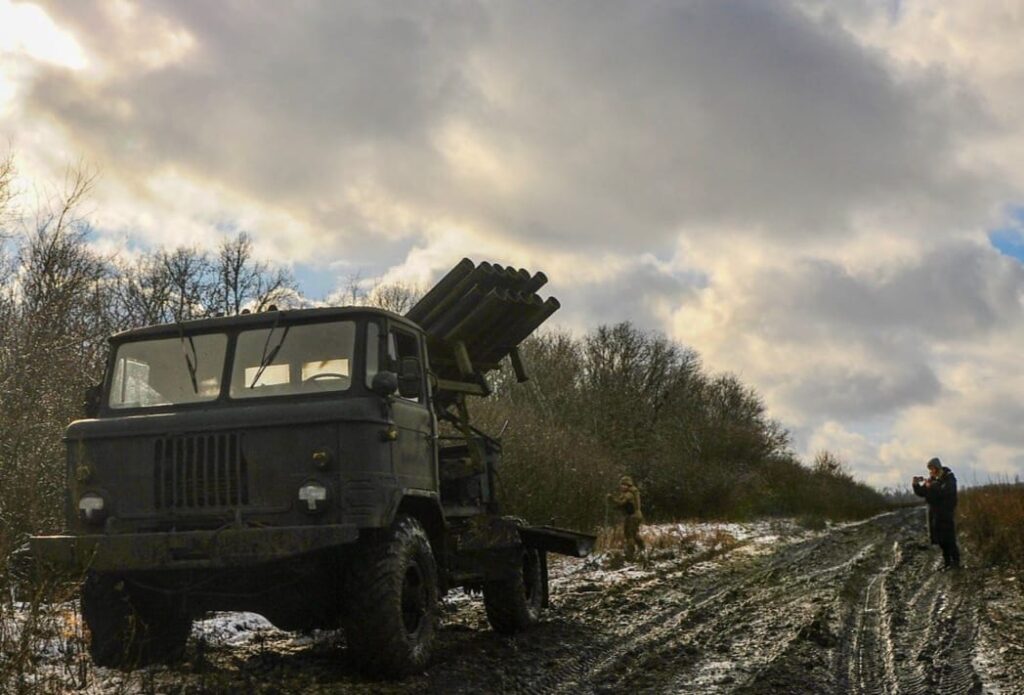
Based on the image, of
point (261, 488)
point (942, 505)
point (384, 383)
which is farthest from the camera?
point (942, 505)

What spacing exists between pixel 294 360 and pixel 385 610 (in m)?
1.86

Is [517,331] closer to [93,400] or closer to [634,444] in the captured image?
[93,400]

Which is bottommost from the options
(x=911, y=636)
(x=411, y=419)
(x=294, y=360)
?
(x=911, y=636)

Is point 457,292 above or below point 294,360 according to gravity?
above

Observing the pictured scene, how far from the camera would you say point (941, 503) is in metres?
14.9

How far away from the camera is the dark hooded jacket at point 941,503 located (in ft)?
47.5

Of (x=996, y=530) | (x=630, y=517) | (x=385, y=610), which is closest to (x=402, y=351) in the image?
(x=385, y=610)

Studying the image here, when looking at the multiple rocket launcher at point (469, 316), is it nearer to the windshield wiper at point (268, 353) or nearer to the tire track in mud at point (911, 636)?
the windshield wiper at point (268, 353)

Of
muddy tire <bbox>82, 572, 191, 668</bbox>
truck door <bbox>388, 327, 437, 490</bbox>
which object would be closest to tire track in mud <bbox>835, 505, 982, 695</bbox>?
truck door <bbox>388, 327, 437, 490</bbox>

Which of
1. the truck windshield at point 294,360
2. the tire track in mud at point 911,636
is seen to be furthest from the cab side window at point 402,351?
the tire track in mud at point 911,636

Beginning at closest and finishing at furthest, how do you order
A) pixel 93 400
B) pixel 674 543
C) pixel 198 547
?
pixel 198 547 → pixel 93 400 → pixel 674 543

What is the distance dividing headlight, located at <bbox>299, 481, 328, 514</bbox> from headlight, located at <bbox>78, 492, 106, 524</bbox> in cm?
141

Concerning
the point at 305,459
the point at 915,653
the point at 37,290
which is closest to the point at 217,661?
the point at 305,459

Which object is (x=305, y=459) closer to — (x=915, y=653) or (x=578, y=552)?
(x=578, y=552)
